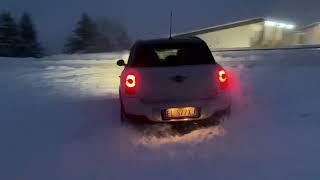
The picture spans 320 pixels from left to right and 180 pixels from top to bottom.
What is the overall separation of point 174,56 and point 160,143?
1656 mm

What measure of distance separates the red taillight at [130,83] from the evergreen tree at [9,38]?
41.6 m

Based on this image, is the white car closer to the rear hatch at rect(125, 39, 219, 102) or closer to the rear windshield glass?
the rear hatch at rect(125, 39, 219, 102)

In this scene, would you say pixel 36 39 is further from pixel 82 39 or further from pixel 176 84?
pixel 176 84

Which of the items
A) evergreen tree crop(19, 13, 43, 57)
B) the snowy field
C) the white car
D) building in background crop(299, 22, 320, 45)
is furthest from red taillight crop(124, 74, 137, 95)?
building in background crop(299, 22, 320, 45)

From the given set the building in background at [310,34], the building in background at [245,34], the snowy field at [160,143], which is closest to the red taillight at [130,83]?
the snowy field at [160,143]

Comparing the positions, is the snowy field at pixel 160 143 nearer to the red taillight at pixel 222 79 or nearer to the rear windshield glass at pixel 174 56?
the red taillight at pixel 222 79

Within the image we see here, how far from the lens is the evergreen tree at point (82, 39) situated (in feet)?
169

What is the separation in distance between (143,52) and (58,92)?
5.82m

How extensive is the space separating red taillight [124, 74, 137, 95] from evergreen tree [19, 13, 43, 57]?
139 feet

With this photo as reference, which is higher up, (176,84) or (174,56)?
(174,56)

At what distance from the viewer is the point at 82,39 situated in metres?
51.8

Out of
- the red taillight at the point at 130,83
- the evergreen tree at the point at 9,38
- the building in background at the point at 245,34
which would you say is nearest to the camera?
the red taillight at the point at 130,83

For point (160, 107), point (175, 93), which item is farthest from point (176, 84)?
point (160, 107)

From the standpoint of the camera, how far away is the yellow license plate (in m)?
6.98
